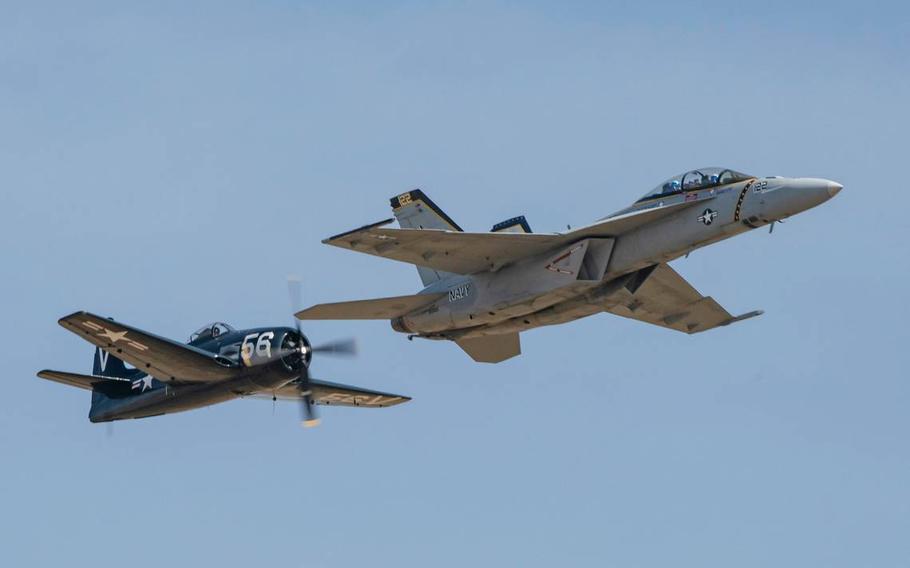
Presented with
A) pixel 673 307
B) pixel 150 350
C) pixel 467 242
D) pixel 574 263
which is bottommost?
pixel 673 307

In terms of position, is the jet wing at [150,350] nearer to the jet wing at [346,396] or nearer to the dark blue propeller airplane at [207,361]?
the dark blue propeller airplane at [207,361]

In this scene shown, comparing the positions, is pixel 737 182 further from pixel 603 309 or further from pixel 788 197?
pixel 603 309

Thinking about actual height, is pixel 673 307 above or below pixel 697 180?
below

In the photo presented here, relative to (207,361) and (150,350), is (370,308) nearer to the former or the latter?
(207,361)

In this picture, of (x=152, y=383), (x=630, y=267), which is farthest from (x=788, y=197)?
(x=152, y=383)

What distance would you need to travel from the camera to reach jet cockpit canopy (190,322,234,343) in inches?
2190

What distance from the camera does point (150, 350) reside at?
54531mm

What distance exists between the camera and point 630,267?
5119 centimetres

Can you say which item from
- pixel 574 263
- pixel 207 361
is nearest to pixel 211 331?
pixel 207 361

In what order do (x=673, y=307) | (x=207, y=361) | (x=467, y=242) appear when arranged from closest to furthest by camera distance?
(x=467, y=242), (x=207, y=361), (x=673, y=307)

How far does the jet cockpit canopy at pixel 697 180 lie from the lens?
49906 mm

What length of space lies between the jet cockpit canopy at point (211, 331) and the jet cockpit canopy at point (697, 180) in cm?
1404

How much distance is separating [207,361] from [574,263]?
11.8 m

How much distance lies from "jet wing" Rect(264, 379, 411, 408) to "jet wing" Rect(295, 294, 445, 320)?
5.05 metres
